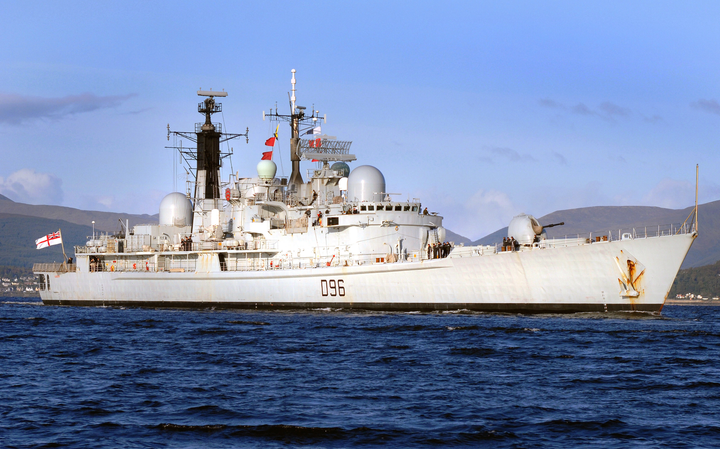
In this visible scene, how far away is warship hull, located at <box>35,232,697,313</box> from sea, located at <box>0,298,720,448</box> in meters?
2.34

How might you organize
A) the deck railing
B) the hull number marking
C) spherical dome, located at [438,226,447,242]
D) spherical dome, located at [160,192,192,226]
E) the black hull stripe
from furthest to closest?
the deck railing, spherical dome, located at [160,192,192,226], spherical dome, located at [438,226,447,242], the hull number marking, the black hull stripe

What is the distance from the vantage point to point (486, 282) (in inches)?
1314

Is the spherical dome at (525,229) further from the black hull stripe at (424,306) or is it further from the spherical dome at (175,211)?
the spherical dome at (175,211)

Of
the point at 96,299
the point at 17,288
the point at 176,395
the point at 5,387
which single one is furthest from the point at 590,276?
the point at 17,288

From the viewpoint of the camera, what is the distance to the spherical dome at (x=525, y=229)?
33625 mm

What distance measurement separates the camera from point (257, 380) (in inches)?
697

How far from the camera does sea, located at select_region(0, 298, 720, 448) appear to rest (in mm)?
12594

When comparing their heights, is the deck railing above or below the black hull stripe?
above

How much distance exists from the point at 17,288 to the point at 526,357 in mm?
162893

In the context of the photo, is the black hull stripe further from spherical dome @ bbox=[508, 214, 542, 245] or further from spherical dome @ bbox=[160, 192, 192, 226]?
spherical dome @ bbox=[160, 192, 192, 226]

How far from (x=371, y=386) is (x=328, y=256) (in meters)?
22.7

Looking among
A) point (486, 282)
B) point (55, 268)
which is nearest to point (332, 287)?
point (486, 282)

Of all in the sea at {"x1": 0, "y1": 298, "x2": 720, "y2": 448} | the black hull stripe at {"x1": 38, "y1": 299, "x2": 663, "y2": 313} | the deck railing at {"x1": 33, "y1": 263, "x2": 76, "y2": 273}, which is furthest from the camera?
the deck railing at {"x1": 33, "y1": 263, "x2": 76, "y2": 273}

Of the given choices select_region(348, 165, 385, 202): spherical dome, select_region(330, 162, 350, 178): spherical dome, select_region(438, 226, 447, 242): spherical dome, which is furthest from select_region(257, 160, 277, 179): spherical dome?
select_region(438, 226, 447, 242): spherical dome
